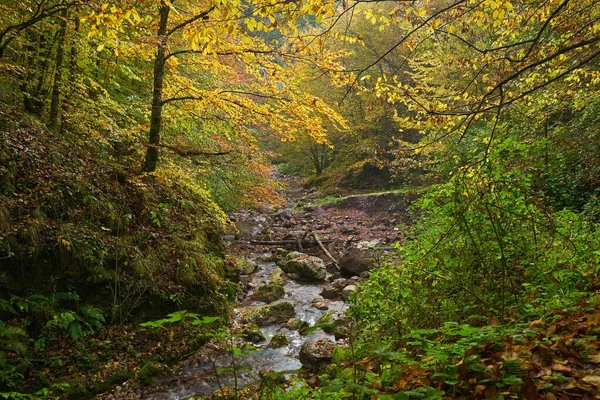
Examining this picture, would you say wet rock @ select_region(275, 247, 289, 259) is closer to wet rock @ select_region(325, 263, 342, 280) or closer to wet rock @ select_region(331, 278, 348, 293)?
wet rock @ select_region(325, 263, 342, 280)

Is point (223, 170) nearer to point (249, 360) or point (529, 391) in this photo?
point (249, 360)

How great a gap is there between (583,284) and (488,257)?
0.96 meters

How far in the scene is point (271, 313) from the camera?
820 cm

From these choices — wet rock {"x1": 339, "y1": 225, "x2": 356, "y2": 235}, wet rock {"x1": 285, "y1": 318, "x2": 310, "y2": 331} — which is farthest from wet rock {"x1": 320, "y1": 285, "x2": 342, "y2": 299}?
wet rock {"x1": 339, "y1": 225, "x2": 356, "y2": 235}

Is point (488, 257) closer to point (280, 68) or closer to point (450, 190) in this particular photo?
point (450, 190)

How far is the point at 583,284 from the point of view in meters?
3.71

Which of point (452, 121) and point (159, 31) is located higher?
point (159, 31)

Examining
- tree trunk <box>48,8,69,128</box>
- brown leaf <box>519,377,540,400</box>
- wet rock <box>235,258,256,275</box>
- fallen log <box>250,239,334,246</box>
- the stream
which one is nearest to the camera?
brown leaf <box>519,377,540,400</box>

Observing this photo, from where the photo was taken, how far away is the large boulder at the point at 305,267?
10758 millimetres

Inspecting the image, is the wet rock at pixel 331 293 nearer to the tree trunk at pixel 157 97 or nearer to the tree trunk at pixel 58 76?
the tree trunk at pixel 157 97

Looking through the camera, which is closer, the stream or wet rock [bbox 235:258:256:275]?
the stream

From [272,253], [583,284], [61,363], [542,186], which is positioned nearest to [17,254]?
[61,363]

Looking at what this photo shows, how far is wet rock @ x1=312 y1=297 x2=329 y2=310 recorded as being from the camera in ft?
28.5

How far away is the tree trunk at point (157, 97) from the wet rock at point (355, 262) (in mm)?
6217
